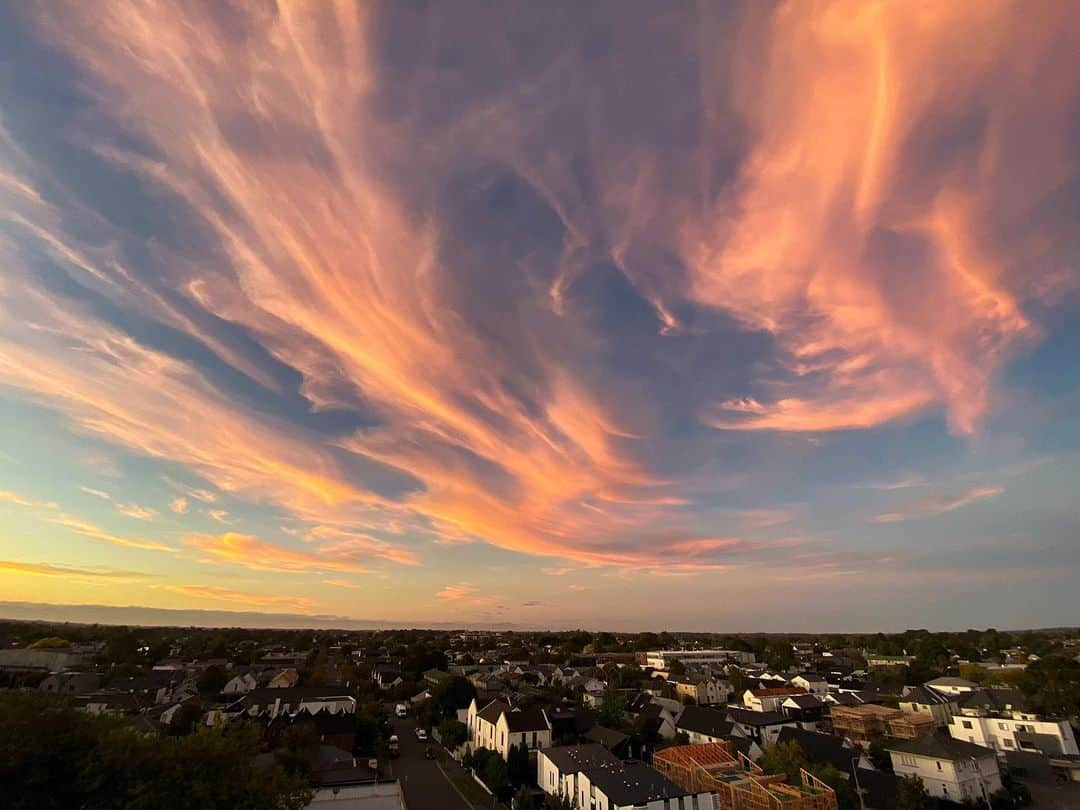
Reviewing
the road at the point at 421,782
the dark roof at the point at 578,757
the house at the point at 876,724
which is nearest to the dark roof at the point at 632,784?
the dark roof at the point at 578,757

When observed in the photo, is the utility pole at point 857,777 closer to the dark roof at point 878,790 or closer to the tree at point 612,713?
the dark roof at point 878,790

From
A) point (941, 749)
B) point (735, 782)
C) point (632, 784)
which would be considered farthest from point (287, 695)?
point (941, 749)

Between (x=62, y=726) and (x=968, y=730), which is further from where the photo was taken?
(x=968, y=730)

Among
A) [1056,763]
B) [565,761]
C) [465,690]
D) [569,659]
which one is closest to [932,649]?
[569,659]

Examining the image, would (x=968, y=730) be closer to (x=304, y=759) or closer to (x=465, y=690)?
(x=465, y=690)

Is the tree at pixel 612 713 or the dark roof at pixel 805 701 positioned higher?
the dark roof at pixel 805 701

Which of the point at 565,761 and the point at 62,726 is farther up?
the point at 62,726

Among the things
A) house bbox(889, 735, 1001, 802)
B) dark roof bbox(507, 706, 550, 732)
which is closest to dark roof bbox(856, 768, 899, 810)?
house bbox(889, 735, 1001, 802)
